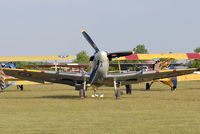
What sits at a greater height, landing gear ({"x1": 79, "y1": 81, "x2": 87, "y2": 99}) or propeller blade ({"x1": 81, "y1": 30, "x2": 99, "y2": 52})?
propeller blade ({"x1": 81, "y1": 30, "x2": 99, "y2": 52})

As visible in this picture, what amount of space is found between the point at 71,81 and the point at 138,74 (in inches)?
167

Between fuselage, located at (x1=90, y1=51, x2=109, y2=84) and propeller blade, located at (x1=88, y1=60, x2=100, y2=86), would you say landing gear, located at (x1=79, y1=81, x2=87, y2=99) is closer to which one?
propeller blade, located at (x1=88, y1=60, x2=100, y2=86)

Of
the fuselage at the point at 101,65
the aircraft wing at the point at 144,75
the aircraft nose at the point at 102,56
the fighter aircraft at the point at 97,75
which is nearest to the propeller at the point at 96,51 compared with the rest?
the fighter aircraft at the point at 97,75

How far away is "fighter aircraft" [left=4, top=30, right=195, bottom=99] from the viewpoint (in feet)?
69.2

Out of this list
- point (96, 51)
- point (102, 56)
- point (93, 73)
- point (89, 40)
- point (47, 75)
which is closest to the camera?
point (102, 56)

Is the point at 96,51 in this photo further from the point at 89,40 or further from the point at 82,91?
the point at 82,91

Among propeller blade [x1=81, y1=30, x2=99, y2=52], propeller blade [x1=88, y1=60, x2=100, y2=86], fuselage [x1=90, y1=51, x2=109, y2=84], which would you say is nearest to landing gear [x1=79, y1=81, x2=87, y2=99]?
propeller blade [x1=88, y1=60, x2=100, y2=86]

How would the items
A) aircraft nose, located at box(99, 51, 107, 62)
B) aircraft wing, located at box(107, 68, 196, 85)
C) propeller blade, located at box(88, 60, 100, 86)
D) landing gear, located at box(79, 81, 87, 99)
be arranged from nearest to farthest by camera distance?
1. aircraft nose, located at box(99, 51, 107, 62)
2. propeller blade, located at box(88, 60, 100, 86)
3. landing gear, located at box(79, 81, 87, 99)
4. aircraft wing, located at box(107, 68, 196, 85)

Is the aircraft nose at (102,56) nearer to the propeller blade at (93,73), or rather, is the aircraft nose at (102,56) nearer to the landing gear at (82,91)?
the propeller blade at (93,73)

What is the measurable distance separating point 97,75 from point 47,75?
10.3 ft

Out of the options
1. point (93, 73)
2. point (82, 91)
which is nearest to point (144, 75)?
point (93, 73)

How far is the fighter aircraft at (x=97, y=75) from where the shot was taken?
2108cm

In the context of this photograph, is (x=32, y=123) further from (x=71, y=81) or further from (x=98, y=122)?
(x=71, y=81)

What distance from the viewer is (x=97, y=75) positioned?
70.5ft
